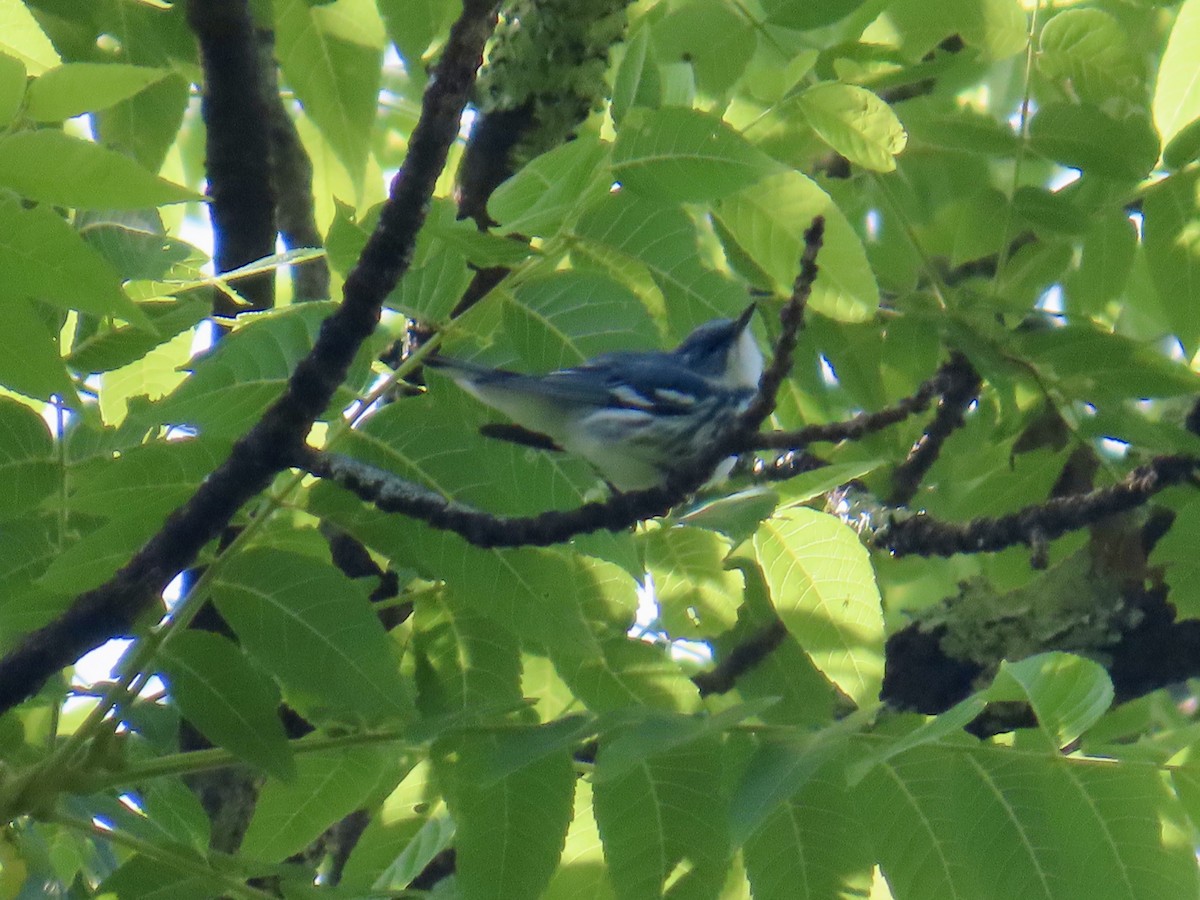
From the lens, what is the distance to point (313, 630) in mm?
2227

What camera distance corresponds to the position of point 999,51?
318 centimetres

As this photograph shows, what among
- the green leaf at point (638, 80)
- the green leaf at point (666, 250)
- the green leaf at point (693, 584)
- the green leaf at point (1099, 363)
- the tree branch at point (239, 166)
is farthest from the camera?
the tree branch at point (239, 166)

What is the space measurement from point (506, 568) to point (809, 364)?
1506 mm

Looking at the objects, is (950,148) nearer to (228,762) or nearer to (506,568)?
(506,568)

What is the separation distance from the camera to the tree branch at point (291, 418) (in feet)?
5.35

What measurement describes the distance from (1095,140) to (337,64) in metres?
1.92

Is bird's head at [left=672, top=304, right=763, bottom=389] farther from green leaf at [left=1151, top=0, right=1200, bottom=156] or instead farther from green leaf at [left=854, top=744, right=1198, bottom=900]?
green leaf at [left=854, top=744, right=1198, bottom=900]

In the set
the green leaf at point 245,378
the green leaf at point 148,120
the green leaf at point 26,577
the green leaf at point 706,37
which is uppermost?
the green leaf at point 706,37

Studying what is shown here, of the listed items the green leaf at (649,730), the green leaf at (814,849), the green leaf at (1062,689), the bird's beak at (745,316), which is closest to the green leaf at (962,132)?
the bird's beak at (745,316)

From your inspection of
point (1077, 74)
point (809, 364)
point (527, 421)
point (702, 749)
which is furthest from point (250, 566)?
point (1077, 74)

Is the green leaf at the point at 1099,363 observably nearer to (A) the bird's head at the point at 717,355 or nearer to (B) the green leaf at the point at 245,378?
(A) the bird's head at the point at 717,355

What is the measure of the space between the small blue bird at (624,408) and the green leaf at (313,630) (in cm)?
63

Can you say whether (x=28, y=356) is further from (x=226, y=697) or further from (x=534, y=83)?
(x=534, y=83)

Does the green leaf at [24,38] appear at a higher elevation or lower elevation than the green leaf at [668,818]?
higher
